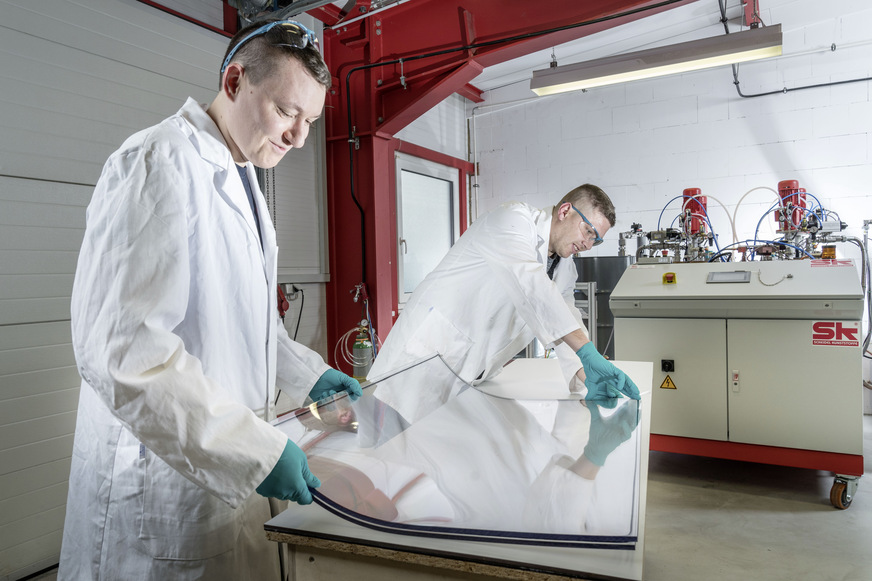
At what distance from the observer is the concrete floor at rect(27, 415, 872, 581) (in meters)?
2.06

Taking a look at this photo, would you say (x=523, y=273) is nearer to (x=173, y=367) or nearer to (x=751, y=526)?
(x=173, y=367)

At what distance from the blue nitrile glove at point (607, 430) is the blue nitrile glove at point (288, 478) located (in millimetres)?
574

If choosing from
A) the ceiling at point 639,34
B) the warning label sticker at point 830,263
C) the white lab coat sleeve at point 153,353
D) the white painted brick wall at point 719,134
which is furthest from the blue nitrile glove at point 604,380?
the white painted brick wall at point 719,134

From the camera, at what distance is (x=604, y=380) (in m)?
1.71

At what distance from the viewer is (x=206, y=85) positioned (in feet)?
9.76

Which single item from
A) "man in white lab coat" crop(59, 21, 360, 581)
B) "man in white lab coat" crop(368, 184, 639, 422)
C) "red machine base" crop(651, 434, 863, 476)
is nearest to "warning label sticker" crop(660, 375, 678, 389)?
"red machine base" crop(651, 434, 863, 476)

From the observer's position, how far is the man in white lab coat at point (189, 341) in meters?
0.73

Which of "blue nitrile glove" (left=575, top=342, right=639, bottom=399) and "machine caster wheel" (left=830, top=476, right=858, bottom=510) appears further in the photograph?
"machine caster wheel" (left=830, top=476, right=858, bottom=510)

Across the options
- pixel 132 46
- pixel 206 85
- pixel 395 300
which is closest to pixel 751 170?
pixel 395 300

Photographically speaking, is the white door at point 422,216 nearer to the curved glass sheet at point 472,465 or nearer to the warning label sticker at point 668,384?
the warning label sticker at point 668,384

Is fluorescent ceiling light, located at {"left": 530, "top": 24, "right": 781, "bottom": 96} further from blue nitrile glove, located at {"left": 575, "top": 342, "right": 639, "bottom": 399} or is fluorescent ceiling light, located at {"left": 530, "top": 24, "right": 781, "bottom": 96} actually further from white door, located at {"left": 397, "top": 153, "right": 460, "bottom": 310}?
blue nitrile glove, located at {"left": 575, "top": 342, "right": 639, "bottom": 399}

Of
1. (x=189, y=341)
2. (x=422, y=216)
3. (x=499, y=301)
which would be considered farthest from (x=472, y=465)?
(x=422, y=216)

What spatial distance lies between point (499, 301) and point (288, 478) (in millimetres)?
1350

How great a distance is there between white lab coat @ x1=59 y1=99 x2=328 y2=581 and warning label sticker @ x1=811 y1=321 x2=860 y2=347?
8.06 ft
